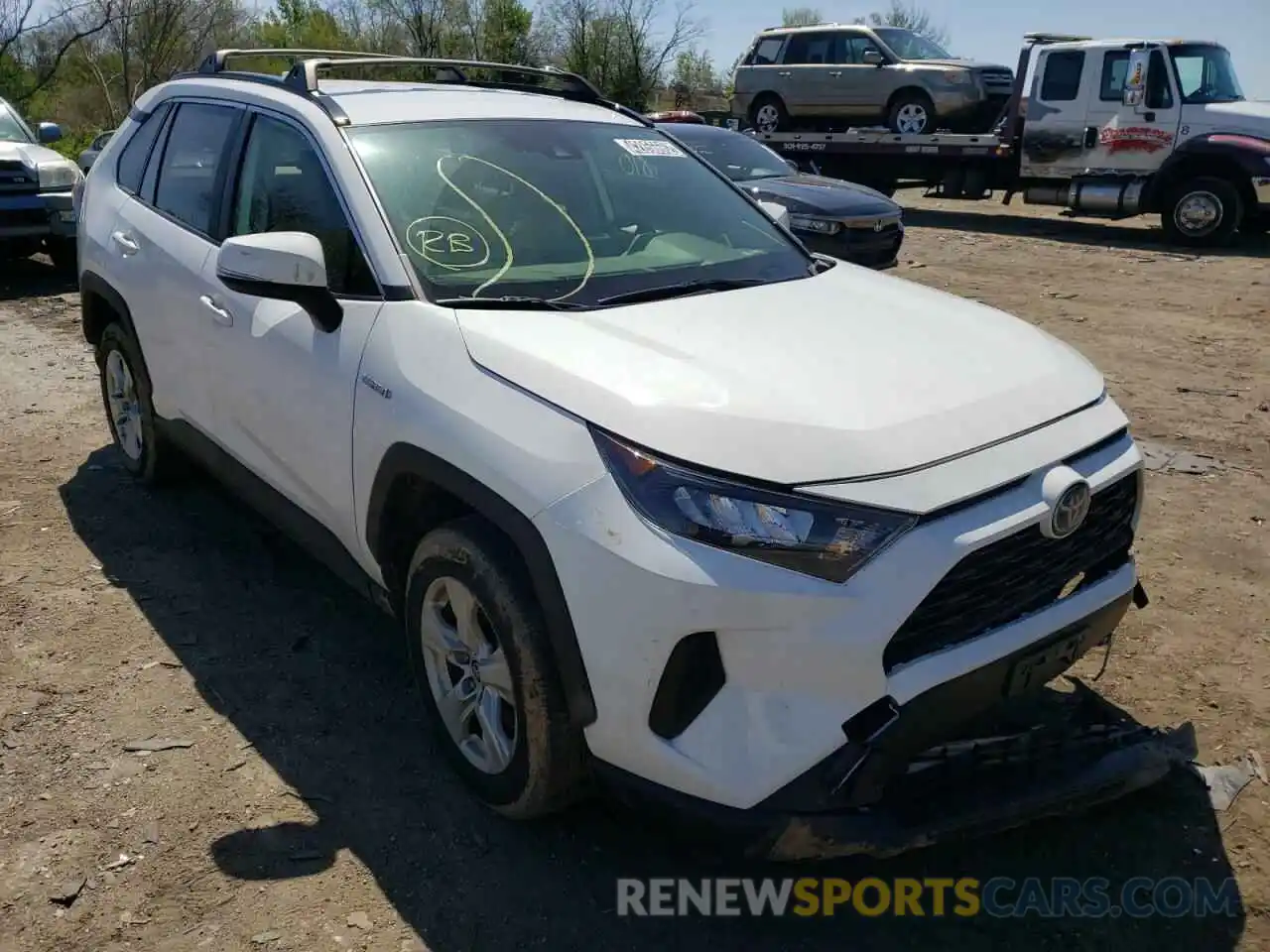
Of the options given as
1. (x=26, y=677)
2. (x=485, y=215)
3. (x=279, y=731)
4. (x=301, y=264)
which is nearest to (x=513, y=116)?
(x=485, y=215)

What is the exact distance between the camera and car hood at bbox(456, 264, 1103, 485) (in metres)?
2.19

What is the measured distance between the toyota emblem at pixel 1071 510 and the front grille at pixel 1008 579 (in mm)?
39

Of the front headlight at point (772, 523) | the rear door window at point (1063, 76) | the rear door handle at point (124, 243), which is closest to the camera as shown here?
the front headlight at point (772, 523)

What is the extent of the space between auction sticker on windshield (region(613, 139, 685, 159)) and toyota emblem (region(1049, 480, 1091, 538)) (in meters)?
2.03

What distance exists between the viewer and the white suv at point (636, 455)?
6.94 feet

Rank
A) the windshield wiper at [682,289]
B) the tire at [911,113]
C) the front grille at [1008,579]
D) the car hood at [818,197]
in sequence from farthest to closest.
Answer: the tire at [911,113] → the car hood at [818,197] → the windshield wiper at [682,289] → the front grille at [1008,579]

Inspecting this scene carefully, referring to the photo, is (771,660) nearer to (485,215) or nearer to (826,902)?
(826,902)

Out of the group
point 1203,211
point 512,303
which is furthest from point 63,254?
point 1203,211

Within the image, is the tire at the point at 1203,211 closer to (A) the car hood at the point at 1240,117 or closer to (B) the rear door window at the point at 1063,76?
(A) the car hood at the point at 1240,117

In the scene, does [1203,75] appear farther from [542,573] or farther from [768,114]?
[542,573]

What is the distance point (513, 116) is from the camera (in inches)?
139

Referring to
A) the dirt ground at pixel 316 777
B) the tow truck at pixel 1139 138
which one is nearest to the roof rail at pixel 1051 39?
the tow truck at pixel 1139 138

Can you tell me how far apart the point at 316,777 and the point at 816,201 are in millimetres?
8195

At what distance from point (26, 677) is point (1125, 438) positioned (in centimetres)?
335
